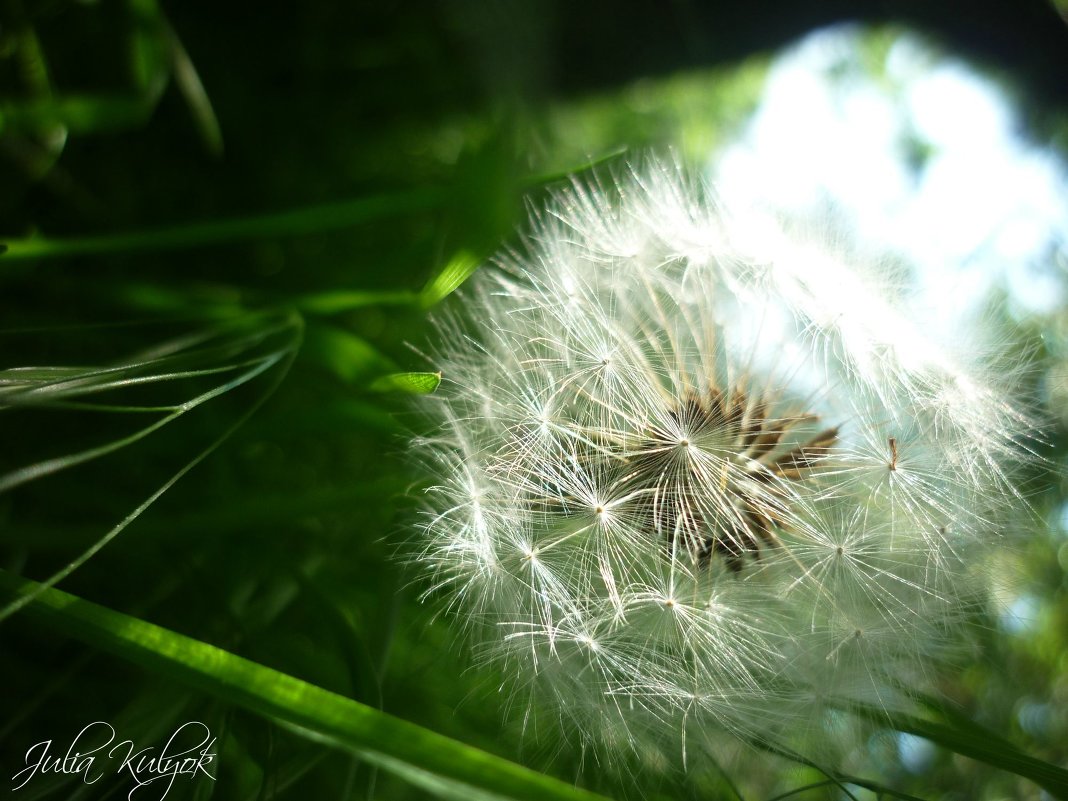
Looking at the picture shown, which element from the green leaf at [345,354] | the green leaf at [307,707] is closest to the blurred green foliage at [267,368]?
the green leaf at [345,354]

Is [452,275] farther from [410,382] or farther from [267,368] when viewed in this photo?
[267,368]

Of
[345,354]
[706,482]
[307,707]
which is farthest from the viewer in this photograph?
[345,354]

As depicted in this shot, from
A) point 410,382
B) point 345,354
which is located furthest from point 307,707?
point 345,354

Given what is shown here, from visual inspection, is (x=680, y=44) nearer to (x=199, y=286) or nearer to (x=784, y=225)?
(x=784, y=225)

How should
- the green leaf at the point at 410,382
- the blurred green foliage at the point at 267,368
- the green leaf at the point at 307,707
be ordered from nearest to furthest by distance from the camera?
the green leaf at the point at 307,707 → the green leaf at the point at 410,382 → the blurred green foliage at the point at 267,368

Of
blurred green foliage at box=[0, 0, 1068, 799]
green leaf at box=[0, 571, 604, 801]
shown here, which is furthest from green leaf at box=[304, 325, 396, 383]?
green leaf at box=[0, 571, 604, 801]

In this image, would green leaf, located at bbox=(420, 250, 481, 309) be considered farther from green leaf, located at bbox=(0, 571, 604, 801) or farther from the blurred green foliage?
green leaf, located at bbox=(0, 571, 604, 801)

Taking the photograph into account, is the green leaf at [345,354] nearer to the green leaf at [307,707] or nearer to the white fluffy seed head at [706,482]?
the white fluffy seed head at [706,482]
